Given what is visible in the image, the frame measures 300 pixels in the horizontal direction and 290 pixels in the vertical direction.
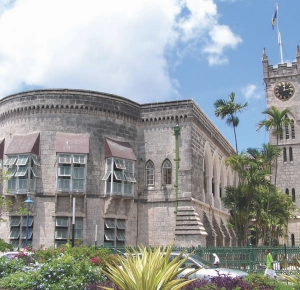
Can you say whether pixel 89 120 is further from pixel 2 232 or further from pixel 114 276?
pixel 114 276

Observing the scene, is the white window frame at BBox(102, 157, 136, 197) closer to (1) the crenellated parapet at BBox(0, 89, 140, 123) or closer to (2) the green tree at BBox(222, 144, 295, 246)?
(1) the crenellated parapet at BBox(0, 89, 140, 123)

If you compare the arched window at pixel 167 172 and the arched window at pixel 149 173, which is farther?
the arched window at pixel 149 173

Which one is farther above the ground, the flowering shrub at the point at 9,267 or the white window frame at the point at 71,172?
the white window frame at the point at 71,172

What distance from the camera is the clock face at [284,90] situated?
58031 millimetres

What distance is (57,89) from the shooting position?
1104 inches

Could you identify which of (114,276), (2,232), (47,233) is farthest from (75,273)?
(2,232)

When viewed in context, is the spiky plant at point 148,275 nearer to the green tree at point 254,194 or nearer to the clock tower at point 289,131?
the green tree at point 254,194

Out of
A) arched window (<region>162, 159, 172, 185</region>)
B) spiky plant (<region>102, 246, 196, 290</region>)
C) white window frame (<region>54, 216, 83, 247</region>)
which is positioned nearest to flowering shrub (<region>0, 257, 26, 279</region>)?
spiky plant (<region>102, 246, 196, 290</region>)

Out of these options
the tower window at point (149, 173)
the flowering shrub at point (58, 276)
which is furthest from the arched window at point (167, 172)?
the flowering shrub at point (58, 276)

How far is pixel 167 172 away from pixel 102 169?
415cm

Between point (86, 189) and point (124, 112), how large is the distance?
557 cm

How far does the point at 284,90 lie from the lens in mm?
58406

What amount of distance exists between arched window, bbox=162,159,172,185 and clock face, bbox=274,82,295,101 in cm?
3386

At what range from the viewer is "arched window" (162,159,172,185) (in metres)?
28.8
